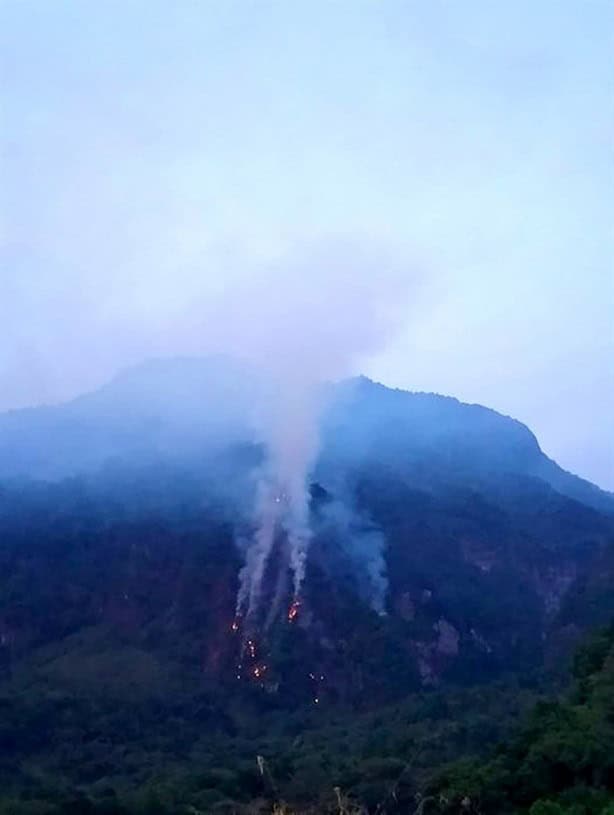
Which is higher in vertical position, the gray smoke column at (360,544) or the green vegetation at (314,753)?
the gray smoke column at (360,544)

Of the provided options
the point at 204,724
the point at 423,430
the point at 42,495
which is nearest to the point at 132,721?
the point at 204,724

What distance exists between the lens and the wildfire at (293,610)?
8531 centimetres

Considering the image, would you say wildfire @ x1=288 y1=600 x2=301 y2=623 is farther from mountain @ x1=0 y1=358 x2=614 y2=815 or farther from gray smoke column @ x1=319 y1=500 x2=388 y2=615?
gray smoke column @ x1=319 y1=500 x2=388 y2=615

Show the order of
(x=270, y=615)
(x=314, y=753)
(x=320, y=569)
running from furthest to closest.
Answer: (x=320, y=569) → (x=270, y=615) → (x=314, y=753)

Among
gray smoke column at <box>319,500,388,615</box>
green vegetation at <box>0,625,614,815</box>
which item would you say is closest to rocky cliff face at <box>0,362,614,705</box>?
gray smoke column at <box>319,500,388,615</box>

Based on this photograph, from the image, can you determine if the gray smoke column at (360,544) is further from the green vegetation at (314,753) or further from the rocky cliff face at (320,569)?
the green vegetation at (314,753)

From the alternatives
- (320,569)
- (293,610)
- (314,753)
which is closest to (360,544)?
(320,569)

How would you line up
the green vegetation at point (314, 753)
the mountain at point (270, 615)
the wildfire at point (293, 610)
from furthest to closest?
1. the wildfire at point (293, 610)
2. the mountain at point (270, 615)
3. the green vegetation at point (314, 753)

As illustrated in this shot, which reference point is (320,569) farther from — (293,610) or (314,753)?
(314,753)

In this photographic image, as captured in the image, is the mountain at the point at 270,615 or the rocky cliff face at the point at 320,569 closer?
the mountain at the point at 270,615

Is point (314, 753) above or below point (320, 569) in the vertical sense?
below

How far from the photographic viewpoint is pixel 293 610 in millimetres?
86375

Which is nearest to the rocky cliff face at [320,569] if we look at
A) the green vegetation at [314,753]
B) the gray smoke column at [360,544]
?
the gray smoke column at [360,544]

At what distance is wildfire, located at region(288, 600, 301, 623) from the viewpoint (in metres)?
A: 85.3
